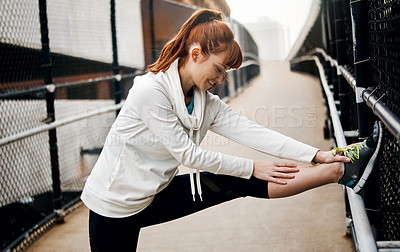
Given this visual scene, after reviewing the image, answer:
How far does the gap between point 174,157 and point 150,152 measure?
112mm

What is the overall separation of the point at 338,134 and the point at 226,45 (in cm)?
97

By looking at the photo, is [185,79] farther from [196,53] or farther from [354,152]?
[354,152]

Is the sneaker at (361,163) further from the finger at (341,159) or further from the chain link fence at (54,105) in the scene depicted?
the chain link fence at (54,105)

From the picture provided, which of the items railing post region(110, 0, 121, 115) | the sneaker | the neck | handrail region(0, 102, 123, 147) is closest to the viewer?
the sneaker

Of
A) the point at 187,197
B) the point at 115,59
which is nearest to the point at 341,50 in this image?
A: the point at 187,197

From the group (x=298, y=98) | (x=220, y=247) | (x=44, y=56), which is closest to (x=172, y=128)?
(x=220, y=247)

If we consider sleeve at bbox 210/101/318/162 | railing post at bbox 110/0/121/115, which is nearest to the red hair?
sleeve at bbox 210/101/318/162

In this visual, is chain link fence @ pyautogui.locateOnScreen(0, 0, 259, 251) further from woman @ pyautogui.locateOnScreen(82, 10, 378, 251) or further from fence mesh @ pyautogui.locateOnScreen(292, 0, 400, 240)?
fence mesh @ pyautogui.locateOnScreen(292, 0, 400, 240)

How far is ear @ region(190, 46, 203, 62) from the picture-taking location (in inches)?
79.6

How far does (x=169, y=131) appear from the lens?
2.00 meters

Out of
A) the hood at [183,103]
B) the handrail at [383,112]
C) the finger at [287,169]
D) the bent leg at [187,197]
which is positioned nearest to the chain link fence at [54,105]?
the hood at [183,103]

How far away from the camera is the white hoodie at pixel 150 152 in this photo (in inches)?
79.0

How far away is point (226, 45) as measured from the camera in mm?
2010

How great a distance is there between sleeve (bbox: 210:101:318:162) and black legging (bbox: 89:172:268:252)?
203 millimetres
